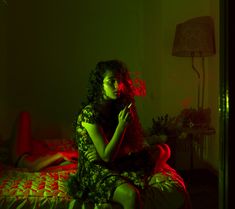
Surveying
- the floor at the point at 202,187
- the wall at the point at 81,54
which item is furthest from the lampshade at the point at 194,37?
the floor at the point at 202,187

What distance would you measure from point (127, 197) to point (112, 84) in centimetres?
66

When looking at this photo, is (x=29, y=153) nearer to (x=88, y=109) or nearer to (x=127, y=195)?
(x=88, y=109)

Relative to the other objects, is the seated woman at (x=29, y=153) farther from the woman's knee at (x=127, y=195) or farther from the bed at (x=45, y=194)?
the woman's knee at (x=127, y=195)

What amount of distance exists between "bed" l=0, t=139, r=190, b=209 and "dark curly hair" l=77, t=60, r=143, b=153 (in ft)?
0.86

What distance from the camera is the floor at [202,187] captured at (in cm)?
293

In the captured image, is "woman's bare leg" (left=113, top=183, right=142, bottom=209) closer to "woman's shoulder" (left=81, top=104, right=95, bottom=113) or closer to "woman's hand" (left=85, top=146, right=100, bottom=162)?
"woman's hand" (left=85, top=146, right=100, bottom=162)

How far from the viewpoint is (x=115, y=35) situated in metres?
3.87

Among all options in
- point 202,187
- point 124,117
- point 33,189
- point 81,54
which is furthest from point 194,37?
point 33,189

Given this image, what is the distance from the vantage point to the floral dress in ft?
6.14

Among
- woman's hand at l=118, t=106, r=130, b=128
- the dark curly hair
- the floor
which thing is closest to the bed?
the dark curly hair

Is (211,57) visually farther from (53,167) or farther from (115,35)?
(53,167)

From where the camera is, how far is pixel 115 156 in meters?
2.02

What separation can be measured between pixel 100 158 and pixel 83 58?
6.56 feet

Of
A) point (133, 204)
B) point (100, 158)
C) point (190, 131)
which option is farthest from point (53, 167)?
point (190, 131)
